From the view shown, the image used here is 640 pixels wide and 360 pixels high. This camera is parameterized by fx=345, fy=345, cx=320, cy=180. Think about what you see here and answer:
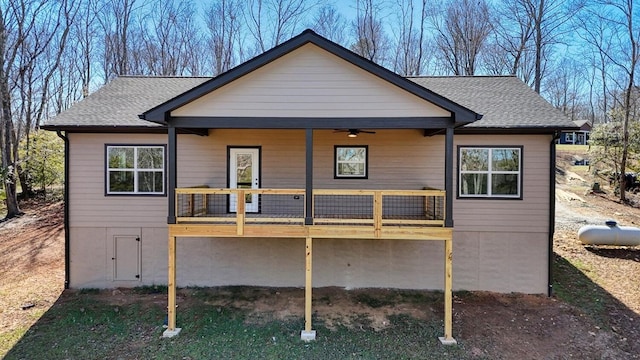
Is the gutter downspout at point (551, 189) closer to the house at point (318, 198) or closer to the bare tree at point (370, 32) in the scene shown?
the house at point (318, 198)

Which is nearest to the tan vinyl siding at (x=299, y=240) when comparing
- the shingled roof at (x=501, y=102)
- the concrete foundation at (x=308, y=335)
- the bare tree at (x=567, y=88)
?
the shingled roof at (x=501, y=102)

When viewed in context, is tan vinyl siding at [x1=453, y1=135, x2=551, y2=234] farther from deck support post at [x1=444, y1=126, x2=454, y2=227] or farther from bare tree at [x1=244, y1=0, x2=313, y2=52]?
bare tree at [x1=244, y1=0, x2=313, y2=52]

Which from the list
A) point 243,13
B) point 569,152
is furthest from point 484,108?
point 569,152

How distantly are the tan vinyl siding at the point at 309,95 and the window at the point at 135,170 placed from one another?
248 cm

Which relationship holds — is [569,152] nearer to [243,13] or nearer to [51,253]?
[243,13]

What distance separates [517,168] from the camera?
866 cm

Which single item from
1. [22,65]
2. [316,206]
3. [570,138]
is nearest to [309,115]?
[316,206]

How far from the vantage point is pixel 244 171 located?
30.1 ft

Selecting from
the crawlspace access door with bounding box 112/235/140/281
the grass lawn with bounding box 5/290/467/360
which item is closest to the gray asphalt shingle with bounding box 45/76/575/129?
the crawlspace access door with bounding box 112/235/140/281

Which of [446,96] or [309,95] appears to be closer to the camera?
[309,95]

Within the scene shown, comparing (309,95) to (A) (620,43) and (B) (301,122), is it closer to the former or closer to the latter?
(B) (301,122)

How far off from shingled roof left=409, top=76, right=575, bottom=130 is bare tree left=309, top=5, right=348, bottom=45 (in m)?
16.1

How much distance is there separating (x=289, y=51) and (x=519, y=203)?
668 centimetres

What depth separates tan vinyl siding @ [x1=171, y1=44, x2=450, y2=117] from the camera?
282 inches
